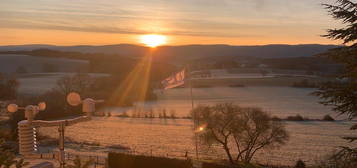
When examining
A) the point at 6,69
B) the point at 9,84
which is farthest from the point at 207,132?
the point at 6,69

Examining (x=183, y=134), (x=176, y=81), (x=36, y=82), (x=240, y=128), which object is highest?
(x=36, y=82)

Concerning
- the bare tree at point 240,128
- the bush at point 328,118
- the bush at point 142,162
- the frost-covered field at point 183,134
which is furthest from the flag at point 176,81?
the bush at point 328,118

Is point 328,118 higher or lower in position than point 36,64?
lower

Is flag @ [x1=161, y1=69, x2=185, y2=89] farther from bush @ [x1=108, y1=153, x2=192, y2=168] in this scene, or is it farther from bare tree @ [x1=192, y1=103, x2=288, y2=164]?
bush @ [x1=108, y1=153, x2=192, y2=168]

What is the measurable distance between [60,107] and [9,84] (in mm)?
16357

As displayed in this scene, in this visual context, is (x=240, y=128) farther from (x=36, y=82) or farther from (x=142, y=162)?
(x=36, y=82)

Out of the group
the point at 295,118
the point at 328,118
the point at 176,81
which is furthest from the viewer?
the point at 295,118

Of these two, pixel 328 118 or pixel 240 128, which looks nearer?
pixel 240 128

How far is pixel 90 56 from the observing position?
114m

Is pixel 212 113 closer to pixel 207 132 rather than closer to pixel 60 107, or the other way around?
pixel 207 132

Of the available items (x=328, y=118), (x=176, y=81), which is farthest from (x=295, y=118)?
(x=176, y=81)

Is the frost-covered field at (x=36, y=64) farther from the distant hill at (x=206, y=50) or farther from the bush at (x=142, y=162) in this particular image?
the bush at (x=142, y=162)

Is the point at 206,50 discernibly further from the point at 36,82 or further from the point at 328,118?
the point at 328,118

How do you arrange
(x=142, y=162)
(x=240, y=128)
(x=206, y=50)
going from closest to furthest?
1. (x=142, y=162)
2. (x=240, y=128)
3. (x=206, y=50)
